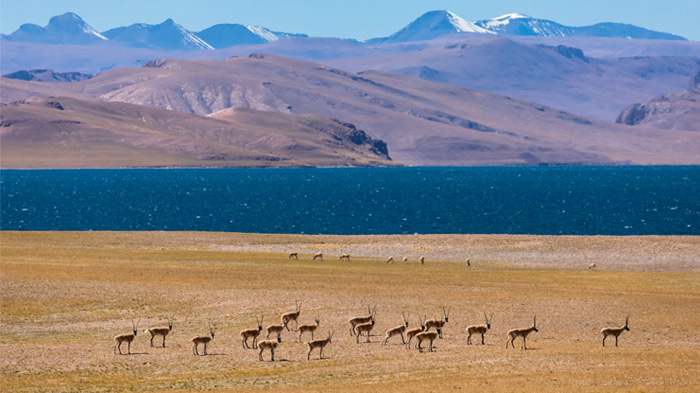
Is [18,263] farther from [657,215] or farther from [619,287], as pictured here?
[657,215]

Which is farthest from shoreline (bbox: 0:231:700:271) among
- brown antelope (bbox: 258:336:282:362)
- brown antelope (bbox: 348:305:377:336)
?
brown antelope (bbox: 258:336:282:362)

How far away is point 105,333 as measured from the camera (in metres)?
41.3

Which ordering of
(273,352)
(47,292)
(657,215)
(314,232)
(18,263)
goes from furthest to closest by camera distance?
(657,215), (314,232), (18,263), (47,292), (273,352)

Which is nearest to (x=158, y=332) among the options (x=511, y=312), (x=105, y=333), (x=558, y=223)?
(x=105, y=333)

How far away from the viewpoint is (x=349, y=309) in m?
46.8

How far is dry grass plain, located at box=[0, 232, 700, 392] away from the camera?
3269cm

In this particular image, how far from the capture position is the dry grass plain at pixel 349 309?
32688 millimetres

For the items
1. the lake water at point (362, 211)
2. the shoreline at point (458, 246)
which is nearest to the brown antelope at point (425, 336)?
the shoreline at point (458, 246)

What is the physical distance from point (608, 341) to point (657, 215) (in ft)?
316

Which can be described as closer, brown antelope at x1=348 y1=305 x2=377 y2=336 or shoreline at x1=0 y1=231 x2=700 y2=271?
brown antelope at x1=348 y1=305 x2=377 y2=336

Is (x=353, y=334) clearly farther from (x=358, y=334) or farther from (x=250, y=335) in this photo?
(x=250, y=335)

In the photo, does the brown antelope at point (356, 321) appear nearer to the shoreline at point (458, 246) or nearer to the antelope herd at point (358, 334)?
the antelope herd at point (358, 334)

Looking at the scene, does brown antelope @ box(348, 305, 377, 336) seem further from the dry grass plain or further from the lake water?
the lake water

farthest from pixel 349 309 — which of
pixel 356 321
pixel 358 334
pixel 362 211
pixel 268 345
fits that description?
pixel 362 211
